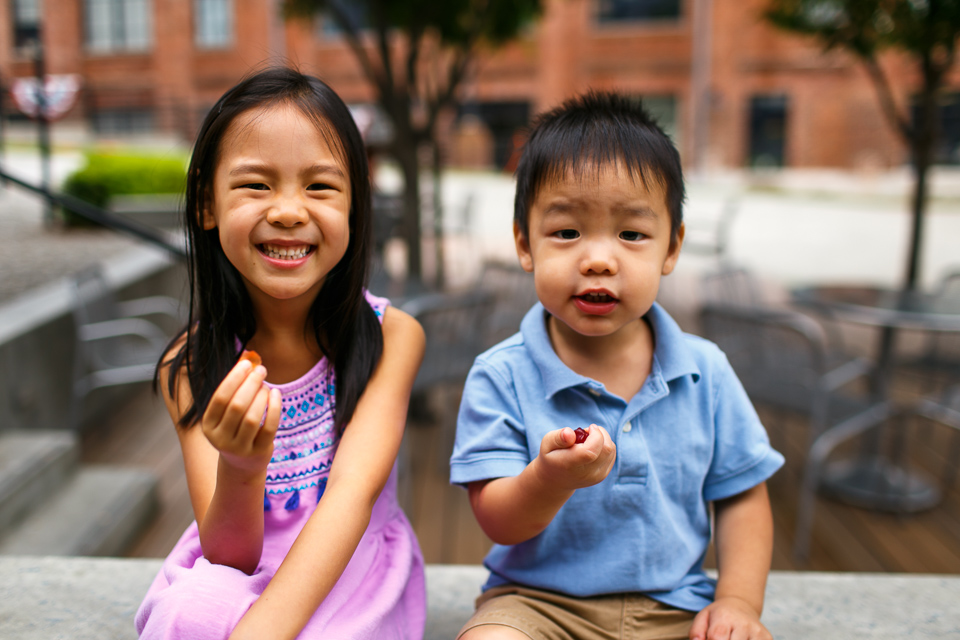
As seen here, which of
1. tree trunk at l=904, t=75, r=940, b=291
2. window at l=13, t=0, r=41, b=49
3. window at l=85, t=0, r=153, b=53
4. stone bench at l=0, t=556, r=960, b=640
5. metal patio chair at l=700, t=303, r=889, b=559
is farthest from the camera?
window at l=85, t=0, r=153, b=53

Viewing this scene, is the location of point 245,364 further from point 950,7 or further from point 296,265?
point 950,7

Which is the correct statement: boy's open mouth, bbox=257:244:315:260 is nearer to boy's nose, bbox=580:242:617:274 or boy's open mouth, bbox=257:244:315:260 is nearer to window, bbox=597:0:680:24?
boy's nose, bbox=580:242:617:274

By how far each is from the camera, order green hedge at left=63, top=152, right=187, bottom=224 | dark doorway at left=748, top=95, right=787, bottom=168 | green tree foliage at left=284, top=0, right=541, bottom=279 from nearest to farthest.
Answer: green tree foliage at left=284, top=0, right=541, bottom=279 → green hedge at left=63, top=152, right=187, bottom=224 → dark doorway at left=748, top=95, right=787, bottom=168

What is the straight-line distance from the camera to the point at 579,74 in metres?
19.7

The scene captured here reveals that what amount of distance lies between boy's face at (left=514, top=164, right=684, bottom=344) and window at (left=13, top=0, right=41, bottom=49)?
72.7 feet

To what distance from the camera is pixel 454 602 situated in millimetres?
1464

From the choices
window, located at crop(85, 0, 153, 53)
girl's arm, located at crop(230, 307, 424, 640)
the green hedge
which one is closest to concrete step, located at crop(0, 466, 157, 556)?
girl's arm, located at crop(230, 307, 424, 640)

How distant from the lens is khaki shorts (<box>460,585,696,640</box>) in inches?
40.9

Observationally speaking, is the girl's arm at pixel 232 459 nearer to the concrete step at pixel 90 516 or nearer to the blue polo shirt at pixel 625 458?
the blue polo shirt at pixel 625 458

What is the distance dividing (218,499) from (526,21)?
14.0ft

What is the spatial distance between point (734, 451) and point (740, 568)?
17cm

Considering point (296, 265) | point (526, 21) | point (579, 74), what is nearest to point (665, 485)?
point (296, 265)

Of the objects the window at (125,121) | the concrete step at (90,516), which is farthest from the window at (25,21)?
the concrete step at (90,516)

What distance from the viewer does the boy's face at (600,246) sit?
97cm
